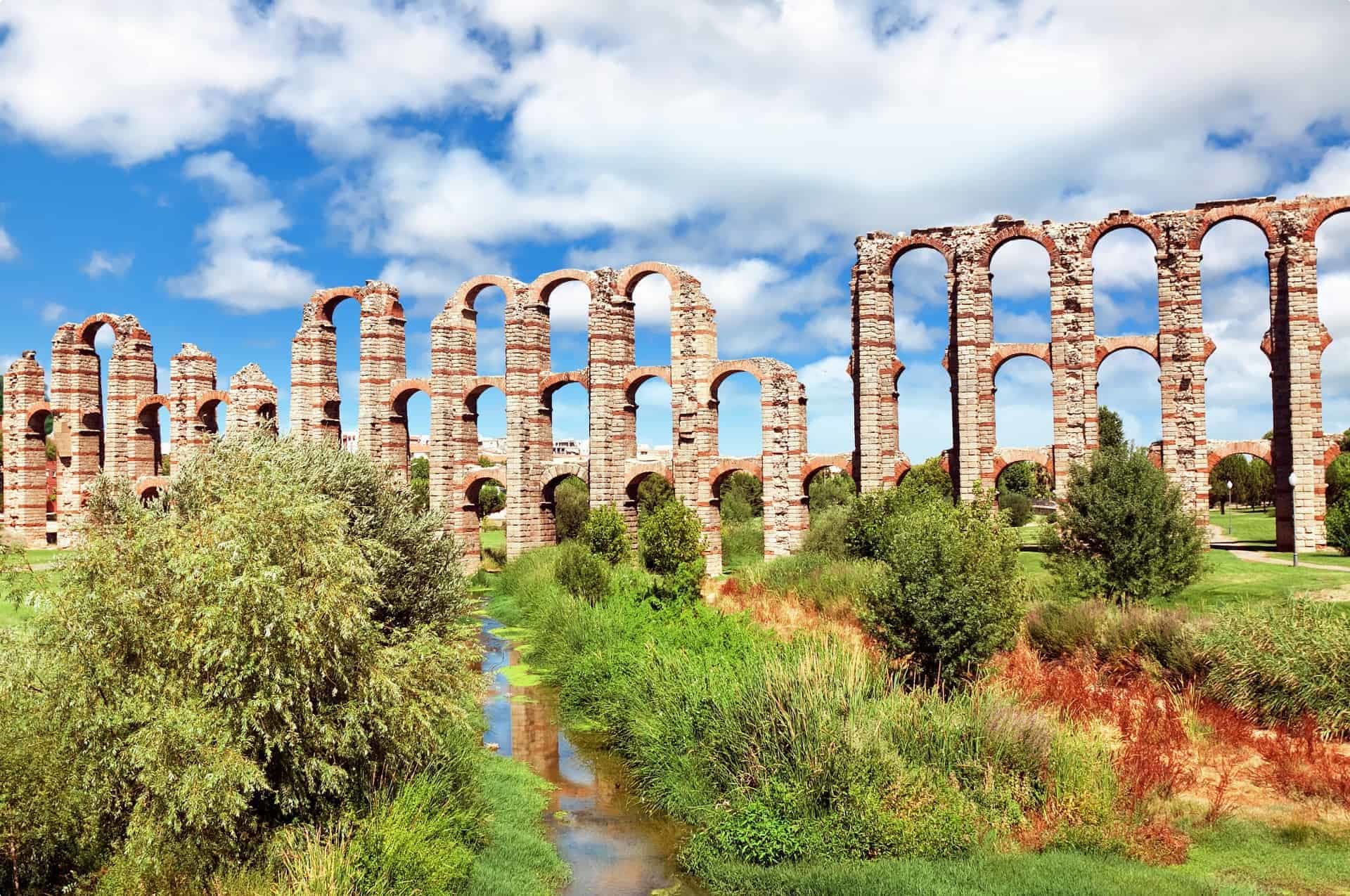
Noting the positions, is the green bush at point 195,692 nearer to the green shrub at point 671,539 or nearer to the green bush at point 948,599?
the green bush at point 948,599

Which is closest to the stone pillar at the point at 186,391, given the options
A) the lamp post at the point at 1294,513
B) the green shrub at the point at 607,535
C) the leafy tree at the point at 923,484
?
the green shrub at the point at 607,535

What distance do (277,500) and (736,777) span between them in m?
6.15

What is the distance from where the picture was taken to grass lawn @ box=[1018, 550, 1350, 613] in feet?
59.8

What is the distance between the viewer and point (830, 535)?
28.0 m

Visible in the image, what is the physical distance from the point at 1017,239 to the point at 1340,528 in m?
14.1

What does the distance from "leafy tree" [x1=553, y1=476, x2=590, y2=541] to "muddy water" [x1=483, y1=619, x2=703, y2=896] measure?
79.2 feet

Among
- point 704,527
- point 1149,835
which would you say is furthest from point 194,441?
point 1149,835

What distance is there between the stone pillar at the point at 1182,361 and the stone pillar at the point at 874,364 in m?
9.21

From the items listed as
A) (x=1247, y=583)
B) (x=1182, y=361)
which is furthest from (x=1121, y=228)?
(x=1247, y=583)

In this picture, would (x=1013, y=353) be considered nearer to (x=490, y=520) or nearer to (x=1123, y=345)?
(x=1123, y=345)

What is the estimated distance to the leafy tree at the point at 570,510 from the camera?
41094mm

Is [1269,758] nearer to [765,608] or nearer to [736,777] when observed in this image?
[736,777]

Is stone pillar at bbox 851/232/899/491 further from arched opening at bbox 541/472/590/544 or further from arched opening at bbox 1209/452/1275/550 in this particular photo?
arched opening at bbox 1209/452/1275/550

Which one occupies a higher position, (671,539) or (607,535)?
(671,539)
